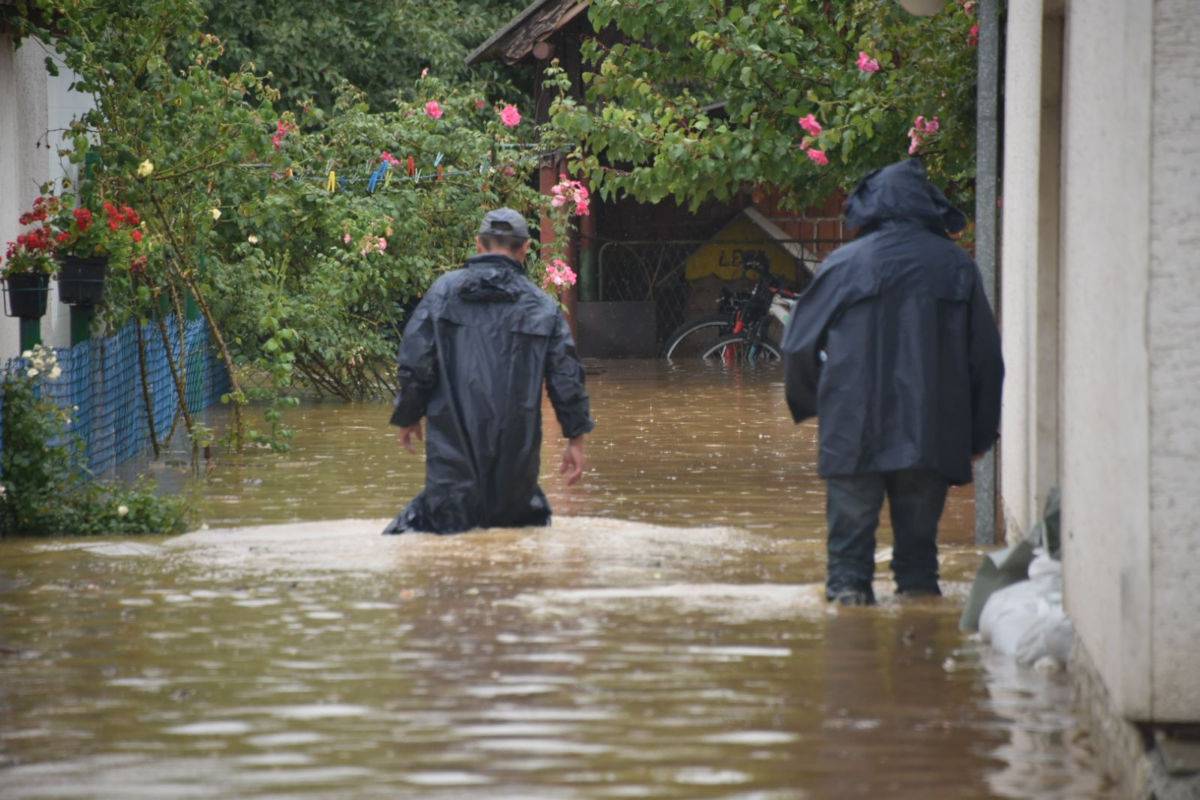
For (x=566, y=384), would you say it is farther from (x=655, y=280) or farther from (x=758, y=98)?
(x=655, y=280)

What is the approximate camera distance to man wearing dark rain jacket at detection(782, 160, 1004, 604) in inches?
312

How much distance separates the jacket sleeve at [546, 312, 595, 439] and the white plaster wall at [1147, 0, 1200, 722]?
508 centimetres

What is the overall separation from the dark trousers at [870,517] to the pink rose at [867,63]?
7.50 m

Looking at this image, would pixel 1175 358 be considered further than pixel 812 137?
No

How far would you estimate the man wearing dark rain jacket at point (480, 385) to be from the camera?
33.1ft

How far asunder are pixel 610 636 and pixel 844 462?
3.67 feet

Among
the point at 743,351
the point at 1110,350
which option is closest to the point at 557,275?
the point at 743,351

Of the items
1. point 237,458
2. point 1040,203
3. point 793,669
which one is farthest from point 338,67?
point 793,669

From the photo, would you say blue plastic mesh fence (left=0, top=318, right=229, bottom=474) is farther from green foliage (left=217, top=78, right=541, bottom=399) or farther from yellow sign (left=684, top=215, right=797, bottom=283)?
yellow sign (left=684, top=215, right=797, bottom=283)

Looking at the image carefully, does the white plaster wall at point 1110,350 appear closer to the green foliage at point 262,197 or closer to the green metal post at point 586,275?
the green foliage at point 262,197

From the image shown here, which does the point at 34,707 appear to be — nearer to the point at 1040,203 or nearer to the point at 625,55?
the point at 1040,203

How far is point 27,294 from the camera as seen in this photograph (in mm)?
12227

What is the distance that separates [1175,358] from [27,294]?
8.35 m

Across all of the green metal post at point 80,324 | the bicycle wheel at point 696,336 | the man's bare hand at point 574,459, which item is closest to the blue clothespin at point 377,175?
the green metal post at point 80,324
